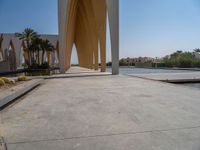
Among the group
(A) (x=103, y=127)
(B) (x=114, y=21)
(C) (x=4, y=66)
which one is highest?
(B) (x=114, y=21)

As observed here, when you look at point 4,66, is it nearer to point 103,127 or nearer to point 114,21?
point 114,21

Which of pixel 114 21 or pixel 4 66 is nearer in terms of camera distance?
pixel 114 21

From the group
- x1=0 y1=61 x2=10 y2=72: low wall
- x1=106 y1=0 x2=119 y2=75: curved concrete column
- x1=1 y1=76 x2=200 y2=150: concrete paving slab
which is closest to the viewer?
x1=1 y1=76 x2=200 y2=150: concrete paving slab

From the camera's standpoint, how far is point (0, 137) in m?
3.25

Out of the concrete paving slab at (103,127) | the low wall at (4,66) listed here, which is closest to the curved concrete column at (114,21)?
the concrete paving slab at (103,127)

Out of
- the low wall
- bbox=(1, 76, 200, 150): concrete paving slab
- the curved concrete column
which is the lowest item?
bbox=(1, 76, 200, 150): concrete paving slab

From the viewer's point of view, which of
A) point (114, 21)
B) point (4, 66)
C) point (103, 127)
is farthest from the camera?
point (4, 66)

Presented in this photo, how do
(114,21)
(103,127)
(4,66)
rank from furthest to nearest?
1. (4,66)
2. (114,21)
3. (103,127)

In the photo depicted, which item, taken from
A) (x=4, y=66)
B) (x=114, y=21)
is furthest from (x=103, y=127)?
(x=4, y=66)

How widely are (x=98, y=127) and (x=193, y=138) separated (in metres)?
1.55

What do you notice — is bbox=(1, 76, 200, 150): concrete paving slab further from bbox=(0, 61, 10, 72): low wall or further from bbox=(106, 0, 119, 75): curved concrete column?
bbox=(0, 61, 10, 72): low wall

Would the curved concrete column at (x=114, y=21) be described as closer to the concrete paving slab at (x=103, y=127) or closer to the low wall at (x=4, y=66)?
the concrete paving slab at (x=103, y=127)

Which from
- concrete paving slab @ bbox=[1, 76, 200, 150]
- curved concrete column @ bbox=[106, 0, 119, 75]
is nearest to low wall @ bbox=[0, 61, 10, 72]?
curved concrete column @ bbox=[106, 0, 119, 75]

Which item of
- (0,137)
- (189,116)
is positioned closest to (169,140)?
(189,116)
